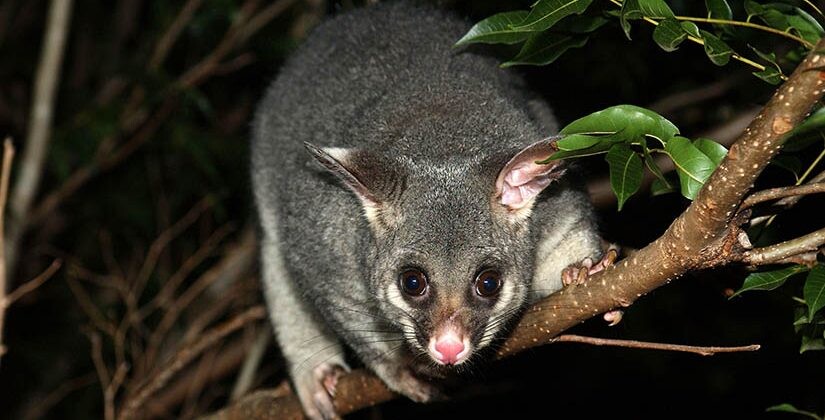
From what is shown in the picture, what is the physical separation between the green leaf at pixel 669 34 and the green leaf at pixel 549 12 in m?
0.20

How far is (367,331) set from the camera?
417 centimetres

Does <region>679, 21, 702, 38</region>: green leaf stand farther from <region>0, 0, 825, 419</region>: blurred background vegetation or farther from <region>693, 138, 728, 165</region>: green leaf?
<region>0, 0, 825, 419</region>: blurred background vegetation

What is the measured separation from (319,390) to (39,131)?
2285 millimetres

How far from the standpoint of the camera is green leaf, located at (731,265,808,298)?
2.79 meters

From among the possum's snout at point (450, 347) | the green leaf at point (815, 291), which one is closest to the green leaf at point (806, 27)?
the green leaf at point (815, 291)

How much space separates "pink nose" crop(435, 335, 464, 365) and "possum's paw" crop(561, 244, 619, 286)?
0.41 m

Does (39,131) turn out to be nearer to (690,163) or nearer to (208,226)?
(208,226)

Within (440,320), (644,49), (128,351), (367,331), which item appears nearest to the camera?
(440,320)

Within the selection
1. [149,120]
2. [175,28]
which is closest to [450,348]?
[175,28]

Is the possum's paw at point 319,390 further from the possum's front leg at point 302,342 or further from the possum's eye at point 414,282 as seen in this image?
the possum's eye at point 414,282

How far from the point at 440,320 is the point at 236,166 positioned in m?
3.61

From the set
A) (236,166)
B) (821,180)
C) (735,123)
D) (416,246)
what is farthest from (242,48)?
(821,180)

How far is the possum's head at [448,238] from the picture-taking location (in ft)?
11.4

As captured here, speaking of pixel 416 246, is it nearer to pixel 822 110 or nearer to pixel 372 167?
pixel 372 167
